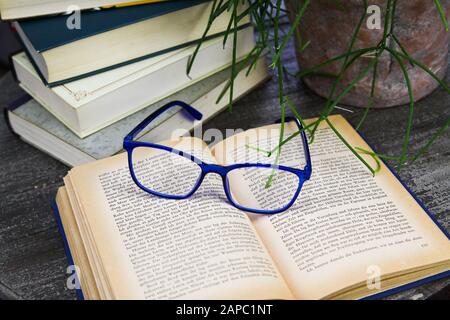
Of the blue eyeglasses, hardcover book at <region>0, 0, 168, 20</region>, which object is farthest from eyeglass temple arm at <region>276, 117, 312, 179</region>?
hardcover book at <region>0, 0, 168, 20</region>

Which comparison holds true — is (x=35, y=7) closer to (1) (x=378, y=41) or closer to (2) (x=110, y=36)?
(2) (x=110, y=36)

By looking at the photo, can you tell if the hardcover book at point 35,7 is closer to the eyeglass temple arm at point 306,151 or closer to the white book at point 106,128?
the white book at point 106,128

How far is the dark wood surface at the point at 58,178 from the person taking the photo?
583 millimetres

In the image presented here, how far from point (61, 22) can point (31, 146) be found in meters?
0.18

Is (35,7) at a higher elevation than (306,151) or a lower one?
higher

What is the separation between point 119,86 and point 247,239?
0.26 meters

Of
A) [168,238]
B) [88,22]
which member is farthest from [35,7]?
[168,238]

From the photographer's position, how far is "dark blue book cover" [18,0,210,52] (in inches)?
25.8

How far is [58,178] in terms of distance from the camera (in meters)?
0.71

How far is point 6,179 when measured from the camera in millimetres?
714

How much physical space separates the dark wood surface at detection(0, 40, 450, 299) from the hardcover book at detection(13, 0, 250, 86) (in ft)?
0.37

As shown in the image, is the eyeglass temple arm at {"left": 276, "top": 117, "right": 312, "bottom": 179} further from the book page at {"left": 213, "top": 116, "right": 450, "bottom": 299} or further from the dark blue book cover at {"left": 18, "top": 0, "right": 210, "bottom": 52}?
the dark blue book cover at {"left": 18, "top": 0, "right": 210, "bottom": 52}
